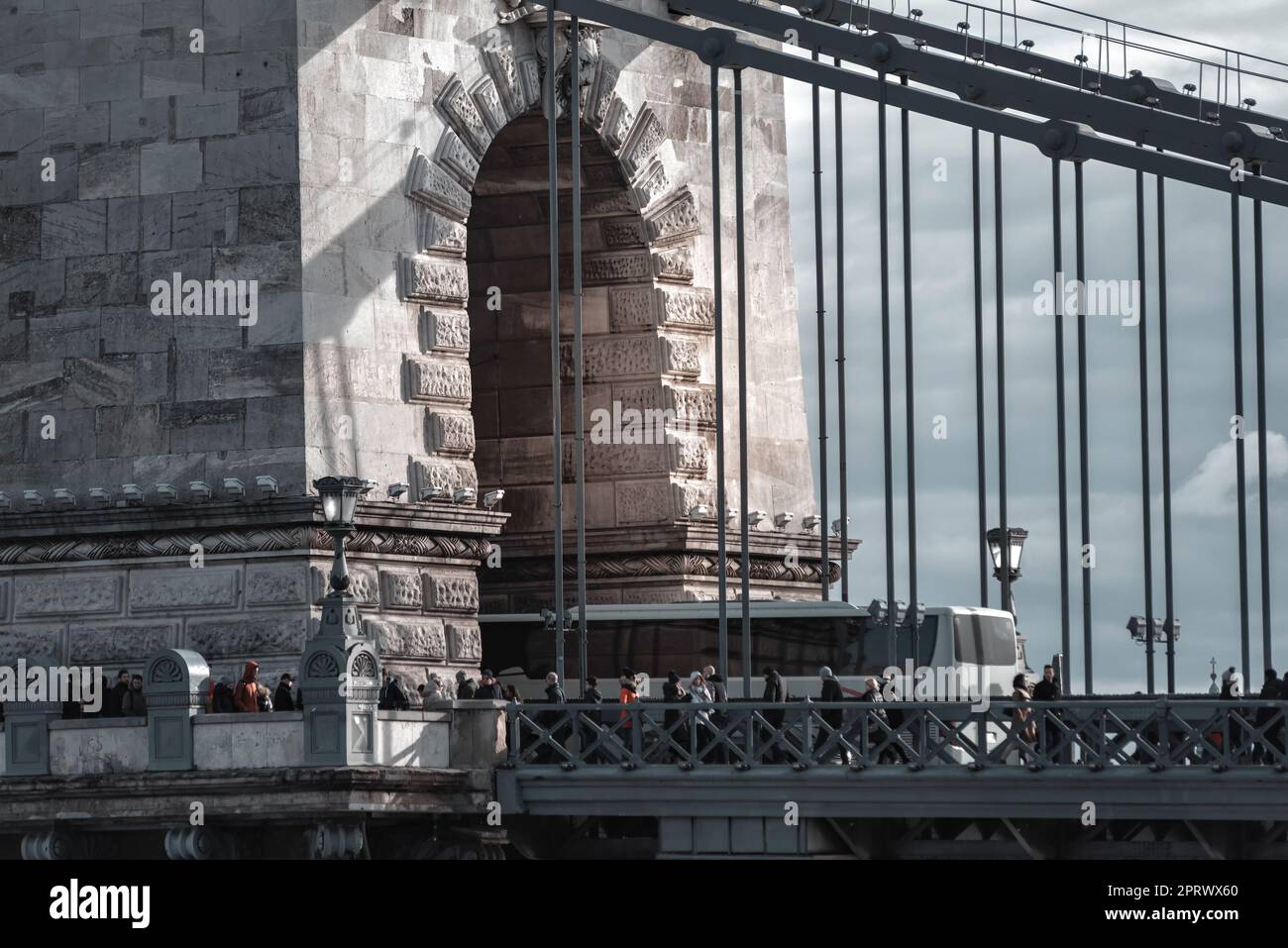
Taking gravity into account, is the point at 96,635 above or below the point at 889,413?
below

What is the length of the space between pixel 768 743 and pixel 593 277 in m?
15.2

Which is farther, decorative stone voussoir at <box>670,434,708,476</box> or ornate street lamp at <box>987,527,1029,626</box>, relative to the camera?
decorative stone voussoir at <box>670,434,708,476</box>

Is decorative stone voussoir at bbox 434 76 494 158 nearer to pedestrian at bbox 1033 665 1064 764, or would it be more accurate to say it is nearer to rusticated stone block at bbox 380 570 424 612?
rusticated stone block at bbox 380 570 424 612

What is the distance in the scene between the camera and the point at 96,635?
43.5 meters

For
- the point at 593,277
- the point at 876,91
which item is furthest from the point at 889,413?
the point at 593,277

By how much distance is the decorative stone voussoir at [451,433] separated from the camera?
45250 millimetres

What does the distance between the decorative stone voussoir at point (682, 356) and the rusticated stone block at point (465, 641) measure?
24.4ft

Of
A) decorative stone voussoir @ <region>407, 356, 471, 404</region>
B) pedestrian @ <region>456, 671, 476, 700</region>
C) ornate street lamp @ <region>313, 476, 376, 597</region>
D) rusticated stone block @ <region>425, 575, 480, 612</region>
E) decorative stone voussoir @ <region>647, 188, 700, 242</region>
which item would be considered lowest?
pedestrian @ <region>456, 671, 476, 700</region>

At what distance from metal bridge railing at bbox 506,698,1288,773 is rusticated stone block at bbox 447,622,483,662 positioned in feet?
15.9

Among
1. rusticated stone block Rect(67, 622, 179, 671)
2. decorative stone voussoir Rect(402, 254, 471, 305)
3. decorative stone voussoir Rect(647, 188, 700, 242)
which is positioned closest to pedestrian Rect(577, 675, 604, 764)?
rusticated stone block Rect(67, 622, 179, 671)

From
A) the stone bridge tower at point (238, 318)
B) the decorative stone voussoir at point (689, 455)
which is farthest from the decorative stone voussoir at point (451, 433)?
the decorative stone voussoir at point (689, 455)

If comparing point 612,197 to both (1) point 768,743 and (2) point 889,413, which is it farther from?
(1) point 768,743

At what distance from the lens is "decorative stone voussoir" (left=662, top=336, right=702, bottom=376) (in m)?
51.2

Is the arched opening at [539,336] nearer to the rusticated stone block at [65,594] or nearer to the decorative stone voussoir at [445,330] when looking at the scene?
the decorative stone voussoir at [445,330]
